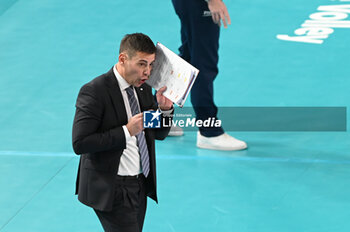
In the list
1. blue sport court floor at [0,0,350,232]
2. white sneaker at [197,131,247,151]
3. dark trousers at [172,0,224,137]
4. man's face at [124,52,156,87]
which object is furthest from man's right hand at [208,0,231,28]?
man's face at [124,52,156,87]

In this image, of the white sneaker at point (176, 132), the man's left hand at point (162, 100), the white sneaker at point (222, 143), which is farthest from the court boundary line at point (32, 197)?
the man's left hand at point (162, 100)

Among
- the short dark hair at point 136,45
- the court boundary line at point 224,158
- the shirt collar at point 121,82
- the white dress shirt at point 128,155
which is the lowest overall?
the court boundary line at point 224,158

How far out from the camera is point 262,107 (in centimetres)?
680

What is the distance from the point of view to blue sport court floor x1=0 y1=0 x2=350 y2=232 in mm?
4906

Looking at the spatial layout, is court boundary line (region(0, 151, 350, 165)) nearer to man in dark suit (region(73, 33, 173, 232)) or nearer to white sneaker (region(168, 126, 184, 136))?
white sneaker (region(168, 126, 184, 136))

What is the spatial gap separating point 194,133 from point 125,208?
3.23 metres

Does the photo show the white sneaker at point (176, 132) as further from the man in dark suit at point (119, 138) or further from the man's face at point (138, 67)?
the man's face at point (138, 67)

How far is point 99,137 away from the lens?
10.5ft

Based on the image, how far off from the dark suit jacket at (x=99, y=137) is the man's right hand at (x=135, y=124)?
49 mm

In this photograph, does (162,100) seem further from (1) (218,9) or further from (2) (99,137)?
(1) (218,9)

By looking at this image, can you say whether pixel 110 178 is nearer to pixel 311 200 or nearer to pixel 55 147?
pixel 311 200

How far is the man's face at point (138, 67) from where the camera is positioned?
3271 millimetres

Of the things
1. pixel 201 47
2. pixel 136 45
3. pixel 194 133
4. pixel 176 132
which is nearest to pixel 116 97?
pixel 136 45

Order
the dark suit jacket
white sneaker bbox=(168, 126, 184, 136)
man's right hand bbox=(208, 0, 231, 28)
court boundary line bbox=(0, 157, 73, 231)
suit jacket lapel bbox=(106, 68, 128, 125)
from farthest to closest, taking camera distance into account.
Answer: white sneaker bbox=(168, 126, 184, 136)
man's right hand bbox=(208, 0, 231, 28)
court boundary line bbox=(0, 157, 73, 231)
suit jacket lapel bbox=(106, 68, 128, 125)
the dark suit jacket
